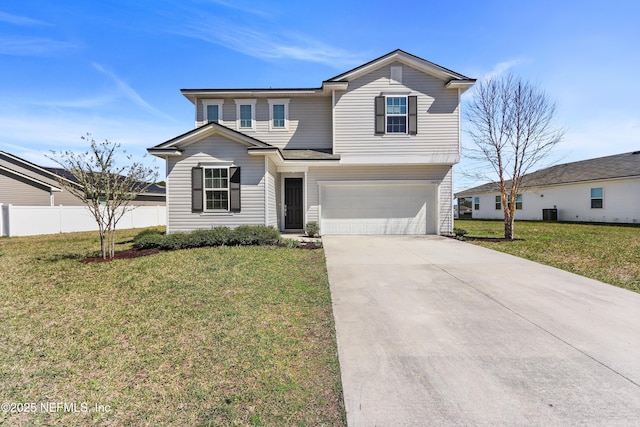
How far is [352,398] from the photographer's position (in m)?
2.53

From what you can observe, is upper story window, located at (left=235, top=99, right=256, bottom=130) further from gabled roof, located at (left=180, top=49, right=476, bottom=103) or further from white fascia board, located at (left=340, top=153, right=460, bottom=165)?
white fascia board, located at (left=340, top=153, right=460, bottom=165)

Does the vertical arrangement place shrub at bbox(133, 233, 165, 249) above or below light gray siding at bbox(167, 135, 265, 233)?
below

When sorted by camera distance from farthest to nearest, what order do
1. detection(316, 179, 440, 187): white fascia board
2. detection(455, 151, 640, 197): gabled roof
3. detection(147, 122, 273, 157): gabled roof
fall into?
detection(455, 151, 640, 197): gabled roof
detection(316, 179, 440, 187): white fascia board
detection(147, 122, 273, 157): gabled roof

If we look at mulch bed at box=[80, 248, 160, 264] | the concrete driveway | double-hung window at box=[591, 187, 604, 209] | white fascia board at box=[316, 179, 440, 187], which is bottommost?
the concrete driveway

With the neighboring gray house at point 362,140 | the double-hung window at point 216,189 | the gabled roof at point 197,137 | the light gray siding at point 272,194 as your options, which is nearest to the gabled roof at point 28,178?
the neighboring gray house at point 362,140

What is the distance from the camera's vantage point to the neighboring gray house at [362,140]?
1289 cm

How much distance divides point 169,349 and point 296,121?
12.0m

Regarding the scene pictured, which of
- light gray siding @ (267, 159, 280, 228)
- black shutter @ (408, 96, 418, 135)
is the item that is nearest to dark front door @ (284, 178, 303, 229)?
light gray siding @ (267, 159, 280, 228)

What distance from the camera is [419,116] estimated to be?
13.0 meters

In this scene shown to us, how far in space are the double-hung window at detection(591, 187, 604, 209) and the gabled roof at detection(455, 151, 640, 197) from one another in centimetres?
97

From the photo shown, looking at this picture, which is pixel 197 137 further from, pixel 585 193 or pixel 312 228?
pixel 585 193

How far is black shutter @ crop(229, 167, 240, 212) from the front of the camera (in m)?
10.6

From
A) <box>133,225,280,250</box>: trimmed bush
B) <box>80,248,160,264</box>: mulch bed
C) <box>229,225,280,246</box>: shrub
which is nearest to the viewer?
<box>80,248,160,264</box>: mulch bed

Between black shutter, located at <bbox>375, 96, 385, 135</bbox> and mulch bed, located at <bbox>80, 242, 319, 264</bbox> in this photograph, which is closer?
mulch bed, located at <bbox>80, 242, 319, 264</bbox>
